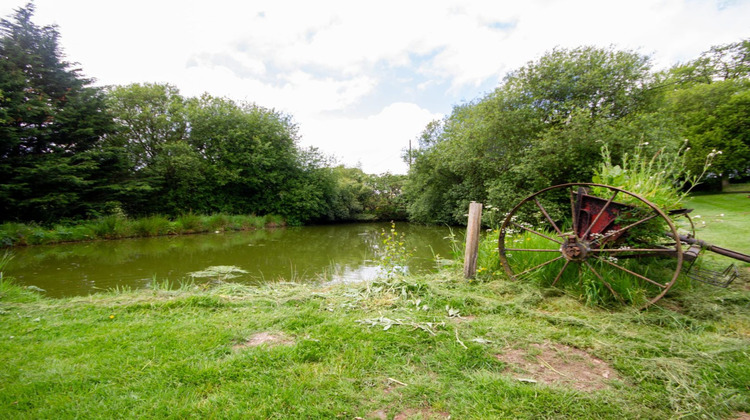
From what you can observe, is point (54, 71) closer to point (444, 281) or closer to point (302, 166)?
point (302, 166)

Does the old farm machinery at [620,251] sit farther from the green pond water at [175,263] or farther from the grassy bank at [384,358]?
the green pond water at [175,263]

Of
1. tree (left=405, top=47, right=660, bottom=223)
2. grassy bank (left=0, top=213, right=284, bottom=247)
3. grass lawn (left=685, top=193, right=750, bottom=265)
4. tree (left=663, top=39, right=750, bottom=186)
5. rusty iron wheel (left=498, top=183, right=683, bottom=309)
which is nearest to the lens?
rusty iron wheel (left=498, top=183, right=683, bottom=309)

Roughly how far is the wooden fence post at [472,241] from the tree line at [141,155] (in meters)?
11.9

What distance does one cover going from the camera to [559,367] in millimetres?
2025

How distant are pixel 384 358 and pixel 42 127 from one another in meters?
16.0

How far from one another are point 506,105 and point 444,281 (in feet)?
38.4

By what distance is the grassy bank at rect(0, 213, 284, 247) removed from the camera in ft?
30.2

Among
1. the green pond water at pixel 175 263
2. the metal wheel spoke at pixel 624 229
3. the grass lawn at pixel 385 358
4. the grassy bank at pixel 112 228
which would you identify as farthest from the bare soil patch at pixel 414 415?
the grassy bank at pixel 112 228

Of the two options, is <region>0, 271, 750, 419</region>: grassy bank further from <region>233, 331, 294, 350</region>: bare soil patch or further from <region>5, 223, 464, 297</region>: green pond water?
<region>5, 223, 464, 297</region>: green pond water

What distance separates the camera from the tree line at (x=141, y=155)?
10.3 m

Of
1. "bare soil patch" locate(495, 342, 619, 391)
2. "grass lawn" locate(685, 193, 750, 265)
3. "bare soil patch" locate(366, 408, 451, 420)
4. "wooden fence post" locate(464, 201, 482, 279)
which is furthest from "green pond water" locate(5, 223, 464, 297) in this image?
"grass lawn" locate(685, 193, 750, 265)

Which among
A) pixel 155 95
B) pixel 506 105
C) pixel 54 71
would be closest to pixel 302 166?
pixel 155 95

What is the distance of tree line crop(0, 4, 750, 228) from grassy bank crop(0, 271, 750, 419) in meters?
8.14

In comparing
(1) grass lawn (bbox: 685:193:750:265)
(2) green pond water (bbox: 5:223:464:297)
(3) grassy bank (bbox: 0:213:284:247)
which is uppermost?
(1) grass lawn (bbox: 685:193:750:265)
